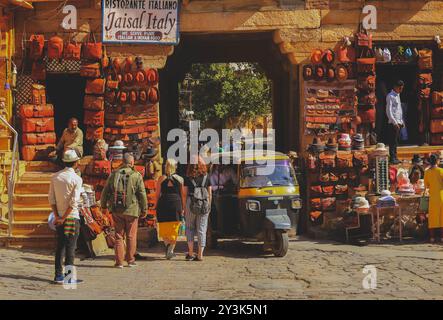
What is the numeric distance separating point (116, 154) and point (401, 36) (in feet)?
21.6

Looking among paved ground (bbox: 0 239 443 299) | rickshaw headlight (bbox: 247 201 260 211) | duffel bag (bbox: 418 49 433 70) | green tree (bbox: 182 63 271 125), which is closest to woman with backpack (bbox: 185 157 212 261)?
paved ground (bbox: 0 239 443 299)

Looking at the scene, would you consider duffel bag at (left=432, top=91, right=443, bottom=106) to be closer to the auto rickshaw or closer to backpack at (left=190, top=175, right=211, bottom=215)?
the auto rickshaw

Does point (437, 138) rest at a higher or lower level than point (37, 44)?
lower

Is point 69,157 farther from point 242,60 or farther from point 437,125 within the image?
point 242,60

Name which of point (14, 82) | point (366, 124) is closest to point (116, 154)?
point (14, 82)

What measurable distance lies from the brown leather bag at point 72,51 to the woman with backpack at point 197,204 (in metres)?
4.60

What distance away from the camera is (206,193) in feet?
41.5

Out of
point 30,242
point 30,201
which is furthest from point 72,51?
point 30,242

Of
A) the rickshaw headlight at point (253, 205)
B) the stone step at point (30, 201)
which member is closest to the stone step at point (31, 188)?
the stone step at point (30, 201)

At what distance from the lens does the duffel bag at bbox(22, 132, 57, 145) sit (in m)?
16.3

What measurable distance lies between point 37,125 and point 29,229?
9.32 feet

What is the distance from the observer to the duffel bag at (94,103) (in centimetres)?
1619

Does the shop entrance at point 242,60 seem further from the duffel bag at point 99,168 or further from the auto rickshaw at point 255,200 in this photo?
the duffel bag at point 99,168

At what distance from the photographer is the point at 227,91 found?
40938 mm
